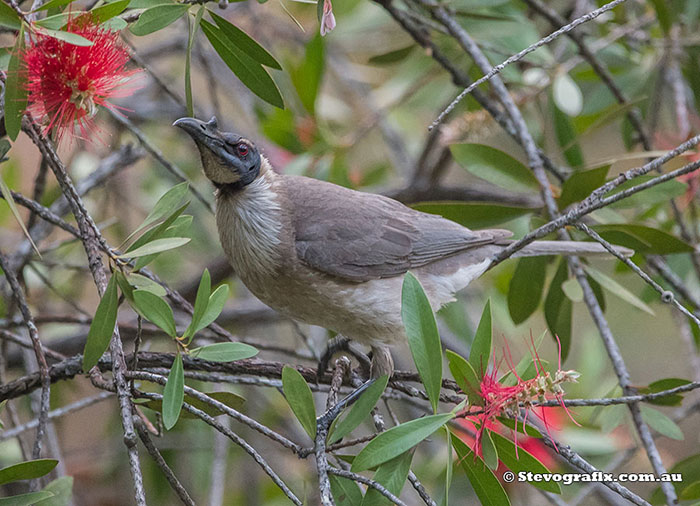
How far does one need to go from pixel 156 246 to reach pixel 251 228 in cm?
107

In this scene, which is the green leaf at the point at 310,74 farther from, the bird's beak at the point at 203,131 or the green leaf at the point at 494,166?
the bird's beak at the point at 203,131

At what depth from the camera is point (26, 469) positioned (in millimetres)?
1931

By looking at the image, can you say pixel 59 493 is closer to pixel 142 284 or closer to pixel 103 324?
pixel 103 324

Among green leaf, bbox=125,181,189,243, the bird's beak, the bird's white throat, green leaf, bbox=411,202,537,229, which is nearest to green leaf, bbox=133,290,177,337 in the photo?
green leaf, bbox=125,181,189,243

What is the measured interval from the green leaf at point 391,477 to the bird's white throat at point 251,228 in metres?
1.20

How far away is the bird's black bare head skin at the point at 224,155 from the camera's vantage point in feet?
8.77

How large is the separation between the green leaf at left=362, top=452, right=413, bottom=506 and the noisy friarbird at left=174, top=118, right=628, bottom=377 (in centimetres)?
103

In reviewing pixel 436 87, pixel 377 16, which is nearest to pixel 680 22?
pixel 436 87

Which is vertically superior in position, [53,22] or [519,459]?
[53,22]

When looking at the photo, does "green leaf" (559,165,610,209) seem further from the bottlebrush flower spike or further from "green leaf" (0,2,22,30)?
"green leaf" (0,2,22,30)

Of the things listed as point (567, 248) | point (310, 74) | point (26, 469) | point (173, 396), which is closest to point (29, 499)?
point (26, 469)

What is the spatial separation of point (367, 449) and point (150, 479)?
284 cm

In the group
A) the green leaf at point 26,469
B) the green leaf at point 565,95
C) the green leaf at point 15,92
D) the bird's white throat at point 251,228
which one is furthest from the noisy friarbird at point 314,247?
the green leaf at point 26,469

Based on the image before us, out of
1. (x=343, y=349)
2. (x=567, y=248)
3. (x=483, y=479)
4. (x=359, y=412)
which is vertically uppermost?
(x=567, y=248)
